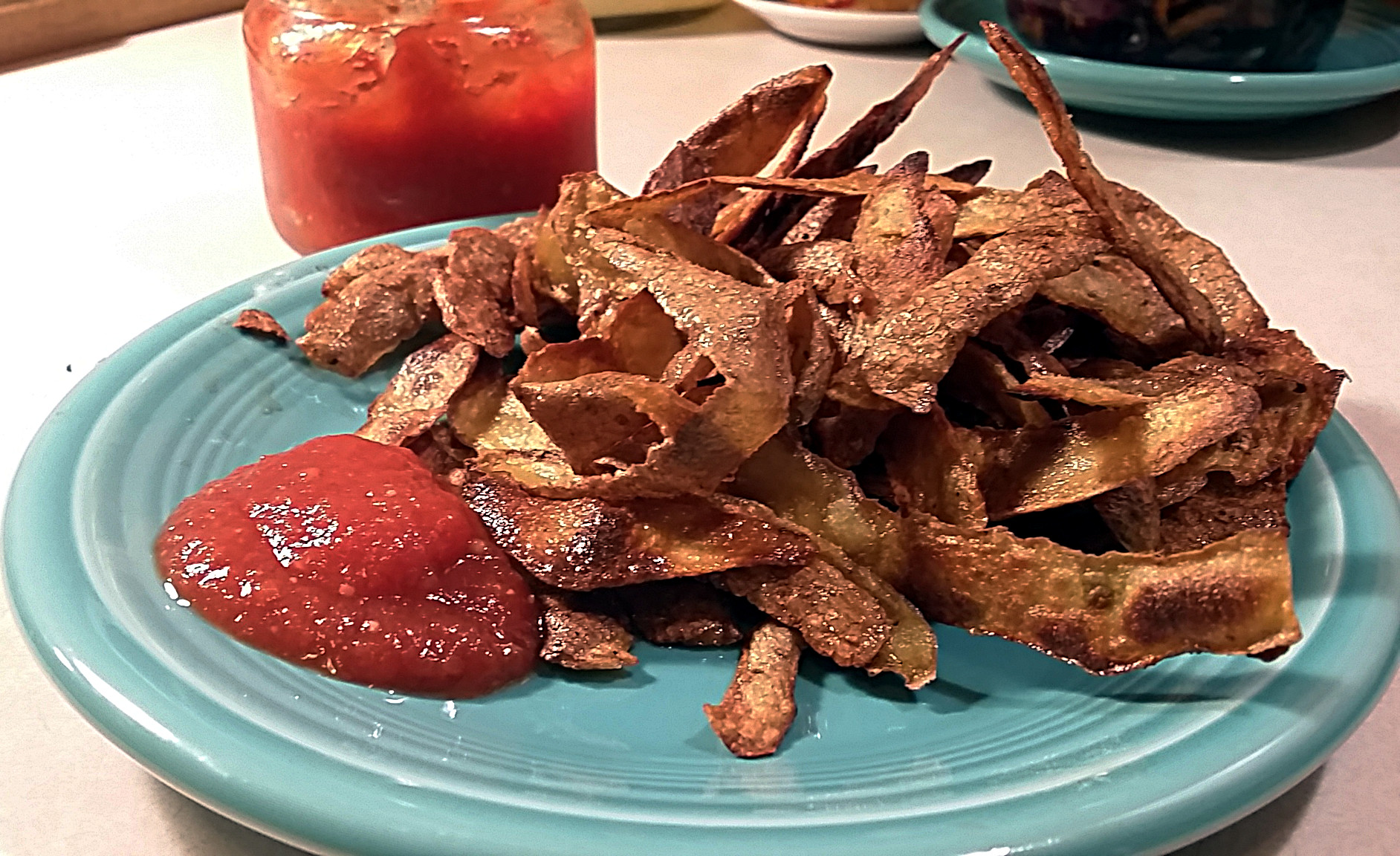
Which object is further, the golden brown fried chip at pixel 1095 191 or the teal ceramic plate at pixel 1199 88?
the teal ceramic plate at pixel 1199 88

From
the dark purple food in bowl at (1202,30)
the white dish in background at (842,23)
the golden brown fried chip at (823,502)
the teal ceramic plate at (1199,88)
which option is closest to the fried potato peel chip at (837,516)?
the golden brown fried chip at (823,502)

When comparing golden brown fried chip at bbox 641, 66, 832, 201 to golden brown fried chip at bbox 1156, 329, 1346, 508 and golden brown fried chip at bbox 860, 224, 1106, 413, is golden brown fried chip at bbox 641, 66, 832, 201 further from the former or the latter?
golden brown fried chip at bbox 1156, 329, 1346, 508

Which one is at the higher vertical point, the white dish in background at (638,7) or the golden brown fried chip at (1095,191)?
the golden brown fried chip at (1095,191)

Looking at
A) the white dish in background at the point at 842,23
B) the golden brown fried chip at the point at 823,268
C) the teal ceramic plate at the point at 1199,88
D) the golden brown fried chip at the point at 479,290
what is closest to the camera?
the golden brown fried chip at the point at 823,268

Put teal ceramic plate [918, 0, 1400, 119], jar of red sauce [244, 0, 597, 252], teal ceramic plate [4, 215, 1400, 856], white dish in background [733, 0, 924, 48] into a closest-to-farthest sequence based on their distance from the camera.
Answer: teal ceramic plate [4, 215, 1400, 856], jar of red sauce [244, 0, 597, 252], teal ceramic plate [918, 0, 1400, 119], white dish in background [733, 0, 924, 48]

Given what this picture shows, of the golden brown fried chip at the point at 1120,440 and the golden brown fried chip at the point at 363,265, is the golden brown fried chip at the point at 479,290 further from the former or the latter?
the golden brown fried chip at the point at 1120,440

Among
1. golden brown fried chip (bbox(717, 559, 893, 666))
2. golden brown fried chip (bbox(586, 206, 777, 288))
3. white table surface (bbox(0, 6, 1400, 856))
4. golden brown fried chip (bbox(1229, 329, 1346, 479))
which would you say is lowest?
white table surface (bbox(0, 6, 1400, 856))

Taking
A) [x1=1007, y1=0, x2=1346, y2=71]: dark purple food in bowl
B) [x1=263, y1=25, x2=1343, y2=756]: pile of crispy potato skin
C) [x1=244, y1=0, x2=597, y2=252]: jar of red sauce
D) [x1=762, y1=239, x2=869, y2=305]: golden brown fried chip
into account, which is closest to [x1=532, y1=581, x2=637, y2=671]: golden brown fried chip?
[x1=263, y1=25, x2=1343, y2=756]: pile of crispy potato skin

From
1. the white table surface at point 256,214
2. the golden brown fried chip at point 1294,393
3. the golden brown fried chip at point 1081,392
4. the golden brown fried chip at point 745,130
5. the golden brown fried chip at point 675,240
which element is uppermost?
the golden brown fried chip at point 745,130
